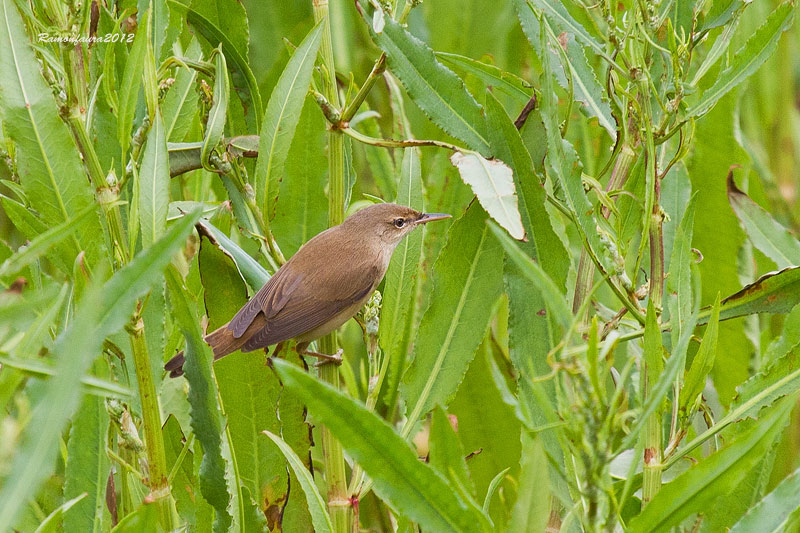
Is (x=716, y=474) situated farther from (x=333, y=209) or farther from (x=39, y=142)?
(x=39, y=142)

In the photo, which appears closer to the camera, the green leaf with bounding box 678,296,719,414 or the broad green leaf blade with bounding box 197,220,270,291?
the green leaf with bounding box 678,296,719,414

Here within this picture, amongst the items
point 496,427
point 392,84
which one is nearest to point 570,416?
point 496,427

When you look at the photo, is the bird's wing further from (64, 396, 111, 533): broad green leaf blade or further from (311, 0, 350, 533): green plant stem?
(64, 396, 111, 533): broad green leaf blade

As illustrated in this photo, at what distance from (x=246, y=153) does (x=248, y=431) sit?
0.47 metres

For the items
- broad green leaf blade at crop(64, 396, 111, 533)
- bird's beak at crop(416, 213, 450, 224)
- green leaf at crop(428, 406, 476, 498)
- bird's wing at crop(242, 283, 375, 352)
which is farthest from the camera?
bird's wing at crop(242, 283, 375, 352)

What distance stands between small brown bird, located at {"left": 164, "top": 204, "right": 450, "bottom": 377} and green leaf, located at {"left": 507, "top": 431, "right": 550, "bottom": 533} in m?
0.66

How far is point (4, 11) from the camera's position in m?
1.24

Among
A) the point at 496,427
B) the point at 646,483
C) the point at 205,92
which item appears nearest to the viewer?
the point at 646,483

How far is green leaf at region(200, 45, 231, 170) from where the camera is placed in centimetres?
134

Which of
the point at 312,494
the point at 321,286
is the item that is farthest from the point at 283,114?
the point at 321,286

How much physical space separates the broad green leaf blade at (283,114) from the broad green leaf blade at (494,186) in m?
0.27

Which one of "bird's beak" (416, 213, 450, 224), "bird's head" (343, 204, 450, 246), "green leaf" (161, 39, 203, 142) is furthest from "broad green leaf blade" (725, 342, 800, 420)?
"green leaf" (161, 39, 203, 142)

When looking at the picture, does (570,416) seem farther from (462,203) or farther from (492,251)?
(462,203)

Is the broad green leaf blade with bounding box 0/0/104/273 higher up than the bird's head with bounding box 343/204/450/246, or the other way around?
the broad green leaf blade with bounding box 0/0/104/273
